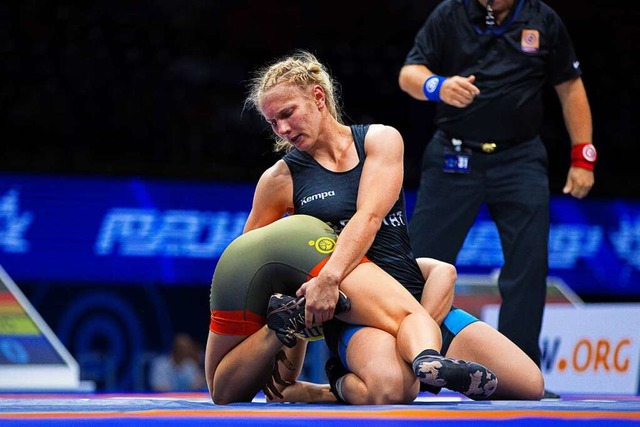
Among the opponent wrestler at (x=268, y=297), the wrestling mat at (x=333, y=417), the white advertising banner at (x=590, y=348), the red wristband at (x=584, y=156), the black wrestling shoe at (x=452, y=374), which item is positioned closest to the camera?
the wrestling mat at (x=333, y=417)

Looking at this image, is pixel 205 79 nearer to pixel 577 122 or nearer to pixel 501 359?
pixel 577 122

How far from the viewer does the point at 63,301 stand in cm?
659

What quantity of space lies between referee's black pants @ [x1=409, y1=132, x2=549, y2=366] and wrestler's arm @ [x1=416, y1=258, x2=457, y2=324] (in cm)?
75

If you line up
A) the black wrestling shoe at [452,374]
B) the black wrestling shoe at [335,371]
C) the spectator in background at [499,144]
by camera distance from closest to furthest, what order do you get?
the black wrestling shoe at [452,374] < the black wrestling shoe at [335,371] < the spectator in background at [499,144]

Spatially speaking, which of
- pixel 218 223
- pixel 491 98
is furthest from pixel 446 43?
pixel 218 223

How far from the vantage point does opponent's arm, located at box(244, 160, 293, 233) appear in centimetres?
296

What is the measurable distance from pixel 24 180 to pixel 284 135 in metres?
3.99

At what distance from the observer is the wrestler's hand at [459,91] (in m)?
3.42

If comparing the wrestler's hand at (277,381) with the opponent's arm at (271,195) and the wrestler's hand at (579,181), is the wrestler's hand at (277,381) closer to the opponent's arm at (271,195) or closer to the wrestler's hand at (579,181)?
the opponent's arm at (271,195)

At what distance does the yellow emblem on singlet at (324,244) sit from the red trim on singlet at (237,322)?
0.83ft

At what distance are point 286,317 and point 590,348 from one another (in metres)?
3.09


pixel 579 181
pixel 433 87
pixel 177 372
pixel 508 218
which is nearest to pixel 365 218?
pixel 433 87

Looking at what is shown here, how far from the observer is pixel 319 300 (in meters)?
2.58

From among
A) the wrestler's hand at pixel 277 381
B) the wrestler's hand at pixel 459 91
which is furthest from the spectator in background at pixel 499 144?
the wrestler's hand at pixel 277 381
